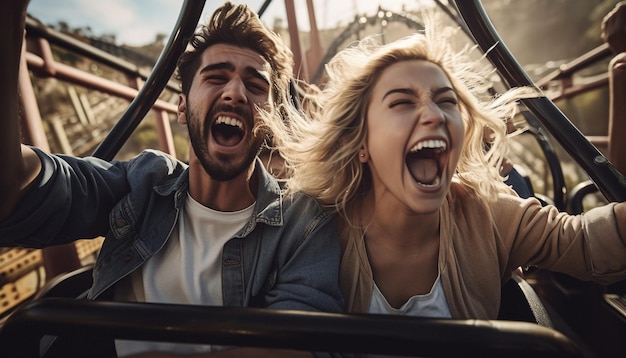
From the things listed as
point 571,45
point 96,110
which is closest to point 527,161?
point 571,45

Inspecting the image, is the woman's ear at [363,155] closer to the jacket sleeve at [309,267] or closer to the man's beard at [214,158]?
the jacket sleeve at [309,267]

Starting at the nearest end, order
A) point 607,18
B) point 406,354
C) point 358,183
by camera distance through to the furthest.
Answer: point 406,354 < point 607,18 < point 358,183

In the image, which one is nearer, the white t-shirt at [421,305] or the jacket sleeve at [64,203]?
the jacket sleeve at [64,203]

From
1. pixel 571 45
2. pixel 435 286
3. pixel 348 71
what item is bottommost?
pixel 435 286

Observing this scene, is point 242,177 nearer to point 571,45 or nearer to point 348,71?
point 348,71

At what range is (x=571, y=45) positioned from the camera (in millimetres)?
15969

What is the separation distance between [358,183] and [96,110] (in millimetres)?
14530

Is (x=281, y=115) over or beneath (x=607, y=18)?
beneath

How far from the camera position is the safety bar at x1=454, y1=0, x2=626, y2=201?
73 centimetres

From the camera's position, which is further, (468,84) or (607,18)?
(468,84)

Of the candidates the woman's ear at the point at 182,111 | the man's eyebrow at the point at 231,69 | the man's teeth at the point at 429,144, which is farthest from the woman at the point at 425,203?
the woman's ear at the point at 182,111

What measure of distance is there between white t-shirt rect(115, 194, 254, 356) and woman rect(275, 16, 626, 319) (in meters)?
0.24

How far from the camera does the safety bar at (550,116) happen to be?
0.73 meters

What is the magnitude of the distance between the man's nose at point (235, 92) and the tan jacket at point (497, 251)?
0.45 metres
